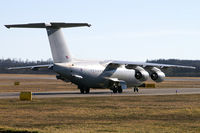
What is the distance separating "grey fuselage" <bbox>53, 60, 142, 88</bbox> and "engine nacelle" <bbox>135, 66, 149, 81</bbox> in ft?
1.74

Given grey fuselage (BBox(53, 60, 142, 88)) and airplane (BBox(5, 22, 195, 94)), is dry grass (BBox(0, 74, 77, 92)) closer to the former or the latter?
airplane (BBox(5, 22, 195, 94))

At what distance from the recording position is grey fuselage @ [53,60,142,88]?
5028cm

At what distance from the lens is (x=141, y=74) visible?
59.3m

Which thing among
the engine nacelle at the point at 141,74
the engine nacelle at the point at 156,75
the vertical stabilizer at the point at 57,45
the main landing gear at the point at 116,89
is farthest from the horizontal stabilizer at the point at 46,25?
the engine nacelle at the point at 156,75

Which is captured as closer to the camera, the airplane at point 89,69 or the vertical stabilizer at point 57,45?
the vertical stabilizer at point 57,45

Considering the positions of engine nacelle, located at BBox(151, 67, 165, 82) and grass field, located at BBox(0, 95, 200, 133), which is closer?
grass field, located at BBox(0, 95, 200, 133)

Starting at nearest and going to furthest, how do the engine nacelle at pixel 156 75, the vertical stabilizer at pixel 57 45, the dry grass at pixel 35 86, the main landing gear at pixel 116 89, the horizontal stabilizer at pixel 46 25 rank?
1. the horizontal stabilizer at pixel 46 25
2. the vertical stabilizer at pixel 57 45
3. the main landing gear at pixel 116 89
4. the engine nacelle at pixel 156 75
5. the dry grass at pixel 35 86

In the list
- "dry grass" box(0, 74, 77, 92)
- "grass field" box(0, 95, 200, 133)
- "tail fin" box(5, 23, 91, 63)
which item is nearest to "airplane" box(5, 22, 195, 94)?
"tail fin" box(5, 23, 91, 63)

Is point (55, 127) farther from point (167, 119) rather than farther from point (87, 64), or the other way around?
point (87, 64)

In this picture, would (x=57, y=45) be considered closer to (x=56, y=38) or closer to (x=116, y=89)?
(x=56, y=38)

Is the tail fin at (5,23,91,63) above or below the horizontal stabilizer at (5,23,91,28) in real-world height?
below

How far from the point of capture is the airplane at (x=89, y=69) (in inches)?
1914

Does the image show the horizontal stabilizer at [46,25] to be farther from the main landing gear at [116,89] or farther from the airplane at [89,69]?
the main landing gear at [116,89]

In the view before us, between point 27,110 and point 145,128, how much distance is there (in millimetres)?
12278
